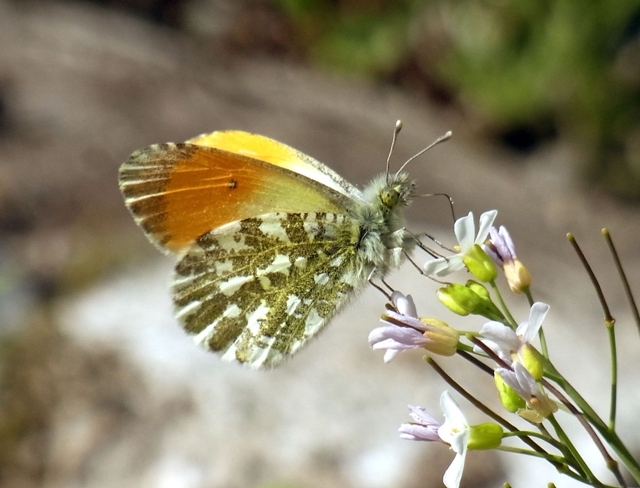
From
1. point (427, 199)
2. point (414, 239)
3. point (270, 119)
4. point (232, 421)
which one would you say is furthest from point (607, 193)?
point (414, 239)

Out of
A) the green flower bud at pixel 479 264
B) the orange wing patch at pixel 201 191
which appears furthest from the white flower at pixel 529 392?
the orange wing patch at pixel 201 191

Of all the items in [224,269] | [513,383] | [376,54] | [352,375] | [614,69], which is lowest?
[513,383]

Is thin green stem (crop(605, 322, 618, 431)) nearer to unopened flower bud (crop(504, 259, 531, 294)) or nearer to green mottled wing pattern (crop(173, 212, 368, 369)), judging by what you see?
unopened flower bud (crop(504, 259, 531, 294))

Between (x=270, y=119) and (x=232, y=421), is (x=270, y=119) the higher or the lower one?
the higher one

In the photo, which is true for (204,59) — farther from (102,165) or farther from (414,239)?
(414,239)

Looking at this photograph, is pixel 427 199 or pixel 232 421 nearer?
pixel 232 421

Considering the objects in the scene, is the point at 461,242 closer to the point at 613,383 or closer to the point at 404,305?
the point at 404,305

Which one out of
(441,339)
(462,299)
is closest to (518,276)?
(462,299)

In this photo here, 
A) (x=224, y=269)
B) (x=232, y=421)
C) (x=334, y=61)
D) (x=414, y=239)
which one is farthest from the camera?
(x=334, y=61)
